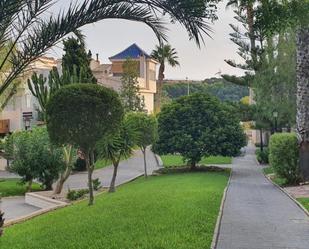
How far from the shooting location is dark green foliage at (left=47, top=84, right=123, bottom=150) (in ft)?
43.3

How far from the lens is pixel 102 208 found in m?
11.6

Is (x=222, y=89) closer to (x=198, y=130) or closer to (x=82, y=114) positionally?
(x=198, y=130)

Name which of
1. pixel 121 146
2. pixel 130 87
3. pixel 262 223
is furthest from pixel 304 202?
pixel 130 87

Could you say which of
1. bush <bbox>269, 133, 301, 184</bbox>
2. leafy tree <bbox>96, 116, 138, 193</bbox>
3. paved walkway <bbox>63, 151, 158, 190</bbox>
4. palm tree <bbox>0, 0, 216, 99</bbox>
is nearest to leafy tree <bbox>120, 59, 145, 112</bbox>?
paved walkway <bbox>63, 151, 158, 190</bbox>

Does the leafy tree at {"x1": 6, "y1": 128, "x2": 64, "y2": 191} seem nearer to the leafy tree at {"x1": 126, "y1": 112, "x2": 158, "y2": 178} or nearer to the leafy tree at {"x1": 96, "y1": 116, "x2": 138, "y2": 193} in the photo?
the leafy tree at {"x1": 126, "y1": 112, "x2": 158, "y2": 178}

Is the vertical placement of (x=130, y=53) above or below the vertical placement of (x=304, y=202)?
above

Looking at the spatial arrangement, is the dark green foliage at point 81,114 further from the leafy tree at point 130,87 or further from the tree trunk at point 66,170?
the leafy tree at point 130,87

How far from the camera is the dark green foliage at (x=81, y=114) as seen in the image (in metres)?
13.2

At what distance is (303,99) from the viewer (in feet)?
62.1

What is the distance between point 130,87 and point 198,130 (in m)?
17.6

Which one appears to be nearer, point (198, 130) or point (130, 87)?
point (198, 130)

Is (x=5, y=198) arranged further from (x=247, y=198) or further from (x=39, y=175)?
(x=247, y=198)

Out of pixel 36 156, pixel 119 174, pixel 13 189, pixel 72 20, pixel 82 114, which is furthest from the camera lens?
pixel 119 174

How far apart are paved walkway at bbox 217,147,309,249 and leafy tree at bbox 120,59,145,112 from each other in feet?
91.4
